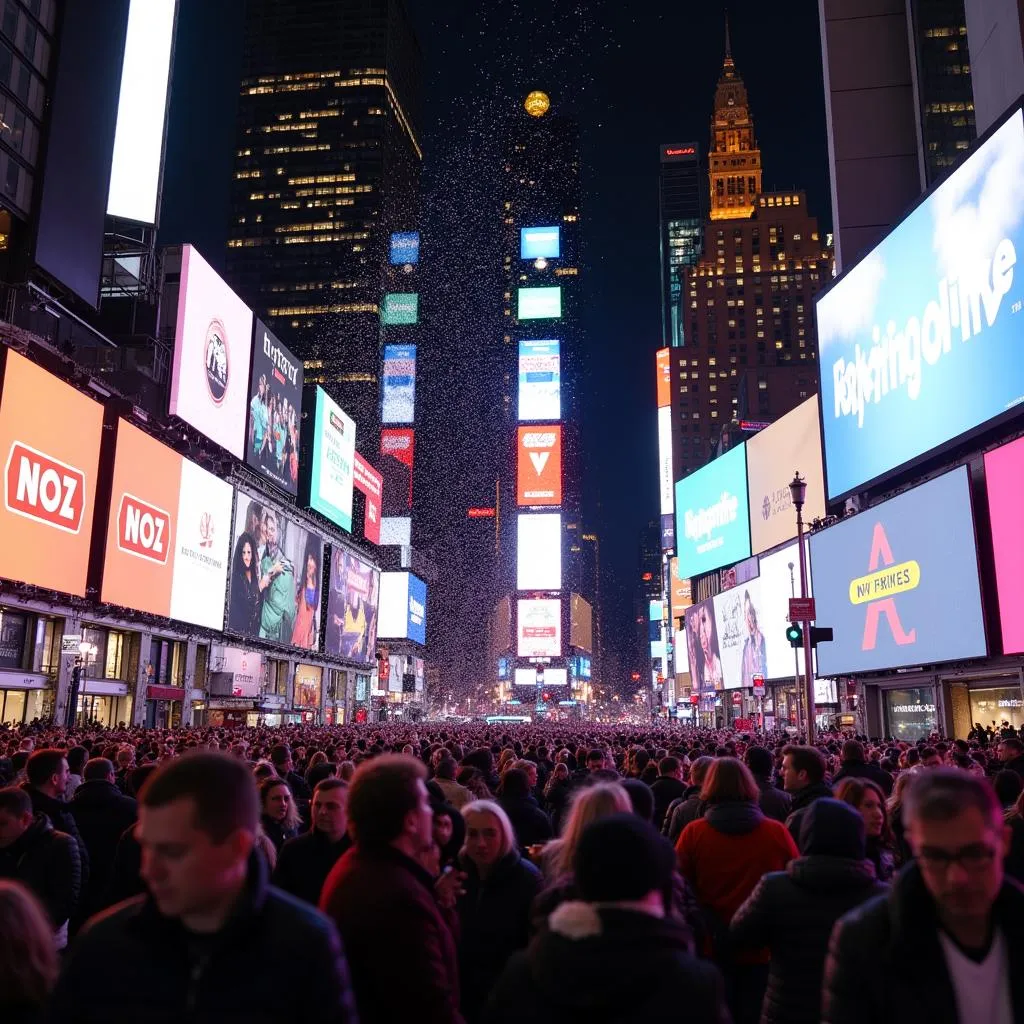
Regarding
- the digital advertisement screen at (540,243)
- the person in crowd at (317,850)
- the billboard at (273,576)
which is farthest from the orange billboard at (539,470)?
the person in crowd at (317,850)

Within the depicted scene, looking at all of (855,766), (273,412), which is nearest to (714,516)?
(273,412)

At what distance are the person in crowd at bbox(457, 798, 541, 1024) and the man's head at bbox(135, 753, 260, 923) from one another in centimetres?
236

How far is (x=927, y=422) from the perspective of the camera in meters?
27.3

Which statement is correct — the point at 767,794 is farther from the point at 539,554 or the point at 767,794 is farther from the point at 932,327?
the point at 539,554

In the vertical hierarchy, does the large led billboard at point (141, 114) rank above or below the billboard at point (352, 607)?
above

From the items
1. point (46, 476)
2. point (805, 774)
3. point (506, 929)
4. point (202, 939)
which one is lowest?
point (506, 929)

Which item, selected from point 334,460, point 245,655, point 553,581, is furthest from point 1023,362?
point 553,581

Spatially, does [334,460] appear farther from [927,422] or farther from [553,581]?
[927,422]

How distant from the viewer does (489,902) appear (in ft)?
15.0

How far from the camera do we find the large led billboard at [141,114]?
53250 mm

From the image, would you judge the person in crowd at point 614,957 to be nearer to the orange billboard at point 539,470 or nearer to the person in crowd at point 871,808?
the person in crowd at point 871,808

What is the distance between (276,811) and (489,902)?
352cm

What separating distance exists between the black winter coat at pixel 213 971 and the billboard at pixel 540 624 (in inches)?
4625

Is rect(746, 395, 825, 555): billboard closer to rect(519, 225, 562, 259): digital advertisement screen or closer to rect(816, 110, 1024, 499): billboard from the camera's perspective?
rect(816, 110, 1024, 499): billboard
